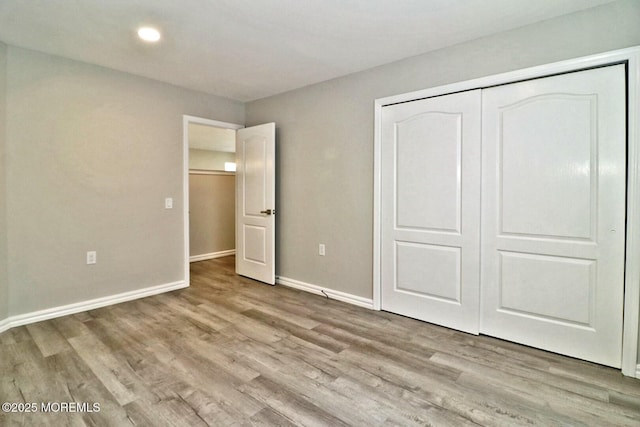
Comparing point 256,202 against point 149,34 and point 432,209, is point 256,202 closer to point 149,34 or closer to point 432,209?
point 149,34

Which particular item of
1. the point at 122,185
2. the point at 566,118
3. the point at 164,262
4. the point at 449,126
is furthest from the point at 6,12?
the point at 566,118

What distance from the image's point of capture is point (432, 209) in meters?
2.87

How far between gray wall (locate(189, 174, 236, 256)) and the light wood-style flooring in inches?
104

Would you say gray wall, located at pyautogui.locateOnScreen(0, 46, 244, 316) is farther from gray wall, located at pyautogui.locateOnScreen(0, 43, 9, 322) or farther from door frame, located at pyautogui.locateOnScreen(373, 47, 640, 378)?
door frame, located at pyautogui.locateOnScreen(373, 47, 640, 378)

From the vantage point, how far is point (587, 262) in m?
2.23

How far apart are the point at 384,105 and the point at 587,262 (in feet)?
6.74

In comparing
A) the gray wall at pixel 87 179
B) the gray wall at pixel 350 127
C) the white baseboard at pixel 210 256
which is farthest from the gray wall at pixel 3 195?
the white baseboard at pixel 210 256

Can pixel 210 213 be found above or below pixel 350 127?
below

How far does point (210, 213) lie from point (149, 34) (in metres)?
3.67

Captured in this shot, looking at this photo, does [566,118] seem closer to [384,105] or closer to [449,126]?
[449,126]

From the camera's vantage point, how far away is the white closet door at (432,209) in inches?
106

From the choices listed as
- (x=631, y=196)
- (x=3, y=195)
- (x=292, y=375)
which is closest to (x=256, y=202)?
(x=3, y=195)

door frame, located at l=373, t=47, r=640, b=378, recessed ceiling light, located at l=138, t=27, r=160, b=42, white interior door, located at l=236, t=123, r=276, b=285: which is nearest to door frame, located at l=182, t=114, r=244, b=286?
white interior door, located at l=236, t=123, r=276, b=285

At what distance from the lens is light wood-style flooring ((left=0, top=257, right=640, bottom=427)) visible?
5.56 feet
